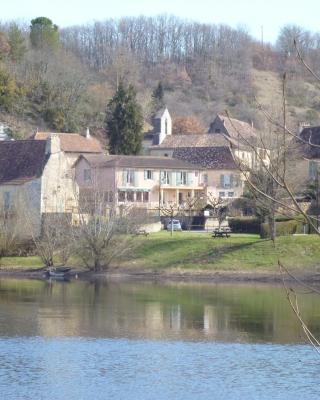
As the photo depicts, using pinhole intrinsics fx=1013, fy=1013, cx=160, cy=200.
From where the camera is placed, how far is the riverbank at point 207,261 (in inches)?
2672

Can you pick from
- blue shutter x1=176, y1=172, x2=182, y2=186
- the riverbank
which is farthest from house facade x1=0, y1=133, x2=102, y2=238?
blue shutter x1=176, y1=172, x2=182, y2=186

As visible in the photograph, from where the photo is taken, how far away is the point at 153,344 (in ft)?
129

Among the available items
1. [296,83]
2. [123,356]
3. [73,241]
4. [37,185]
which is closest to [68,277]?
[73,241]

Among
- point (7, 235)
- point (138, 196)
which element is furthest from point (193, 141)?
point (7, 235)

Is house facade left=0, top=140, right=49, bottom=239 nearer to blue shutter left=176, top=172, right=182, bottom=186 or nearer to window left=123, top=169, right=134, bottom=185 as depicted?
window left=123, top=169, right=134, bottom=185

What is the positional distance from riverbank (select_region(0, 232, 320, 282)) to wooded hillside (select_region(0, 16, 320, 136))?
48310mm

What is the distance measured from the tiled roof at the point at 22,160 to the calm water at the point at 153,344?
24641mm

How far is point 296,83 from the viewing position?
185375 mm

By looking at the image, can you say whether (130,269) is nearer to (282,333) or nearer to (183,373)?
(282,333)

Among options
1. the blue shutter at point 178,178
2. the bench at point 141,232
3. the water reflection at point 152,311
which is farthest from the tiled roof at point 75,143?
the water reflection at point 152,311

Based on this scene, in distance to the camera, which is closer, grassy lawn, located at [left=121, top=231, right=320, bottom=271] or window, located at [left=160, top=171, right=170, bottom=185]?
grassy lawn, located at [left=121, top=231, right=320, bottom=271]

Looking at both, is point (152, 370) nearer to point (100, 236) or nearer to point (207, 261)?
point (100, 236)

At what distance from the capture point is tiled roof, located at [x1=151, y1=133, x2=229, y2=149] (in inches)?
4774

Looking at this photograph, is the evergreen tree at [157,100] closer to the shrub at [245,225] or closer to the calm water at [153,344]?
the shrub at [245,225]
